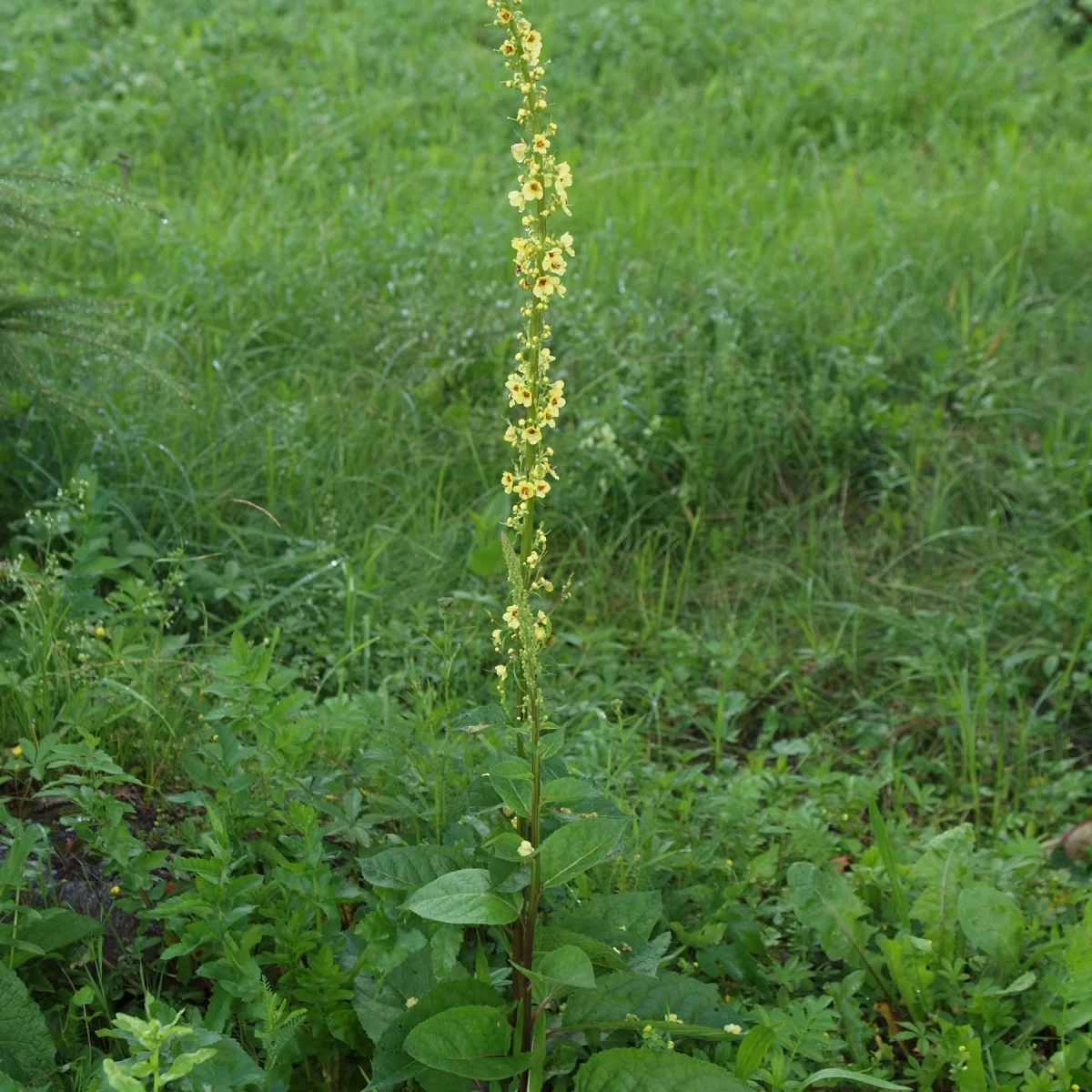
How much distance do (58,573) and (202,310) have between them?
1.59 meters

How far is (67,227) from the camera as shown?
3.20 meters

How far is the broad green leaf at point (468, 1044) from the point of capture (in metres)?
1.72

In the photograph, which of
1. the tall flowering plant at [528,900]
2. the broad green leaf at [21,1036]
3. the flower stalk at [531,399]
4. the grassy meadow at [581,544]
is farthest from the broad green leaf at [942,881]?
the broad green leaf at [21,1036]

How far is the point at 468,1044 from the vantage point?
175 centimetres

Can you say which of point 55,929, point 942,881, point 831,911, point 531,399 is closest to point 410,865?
point 55,929

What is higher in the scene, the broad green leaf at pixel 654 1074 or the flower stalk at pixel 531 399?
the flower stalk at pixel 531 399

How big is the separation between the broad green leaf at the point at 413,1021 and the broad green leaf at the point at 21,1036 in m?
0.46

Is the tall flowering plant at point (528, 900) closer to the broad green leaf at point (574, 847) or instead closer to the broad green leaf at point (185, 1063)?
the broad green leaf at point (574, 847)

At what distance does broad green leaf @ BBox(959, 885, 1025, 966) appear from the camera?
2328mm

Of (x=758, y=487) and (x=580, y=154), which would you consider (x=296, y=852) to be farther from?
(x=580, y=154)

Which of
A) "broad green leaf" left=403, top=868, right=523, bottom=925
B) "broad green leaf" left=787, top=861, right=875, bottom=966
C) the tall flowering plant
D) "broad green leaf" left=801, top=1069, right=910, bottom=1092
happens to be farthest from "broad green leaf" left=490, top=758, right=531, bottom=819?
"broad green leaf" left=787, top=861, right=875, bottom=966

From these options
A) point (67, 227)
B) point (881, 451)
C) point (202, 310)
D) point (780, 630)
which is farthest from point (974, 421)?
point (67, 227)

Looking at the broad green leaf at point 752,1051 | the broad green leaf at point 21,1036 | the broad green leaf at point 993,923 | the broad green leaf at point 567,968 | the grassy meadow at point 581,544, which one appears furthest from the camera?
the broad green leaf at point 993,923

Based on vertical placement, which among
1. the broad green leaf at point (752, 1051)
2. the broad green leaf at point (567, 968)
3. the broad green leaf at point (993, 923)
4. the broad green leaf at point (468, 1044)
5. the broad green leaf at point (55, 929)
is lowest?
the broad green leaf at point (993, 923)
